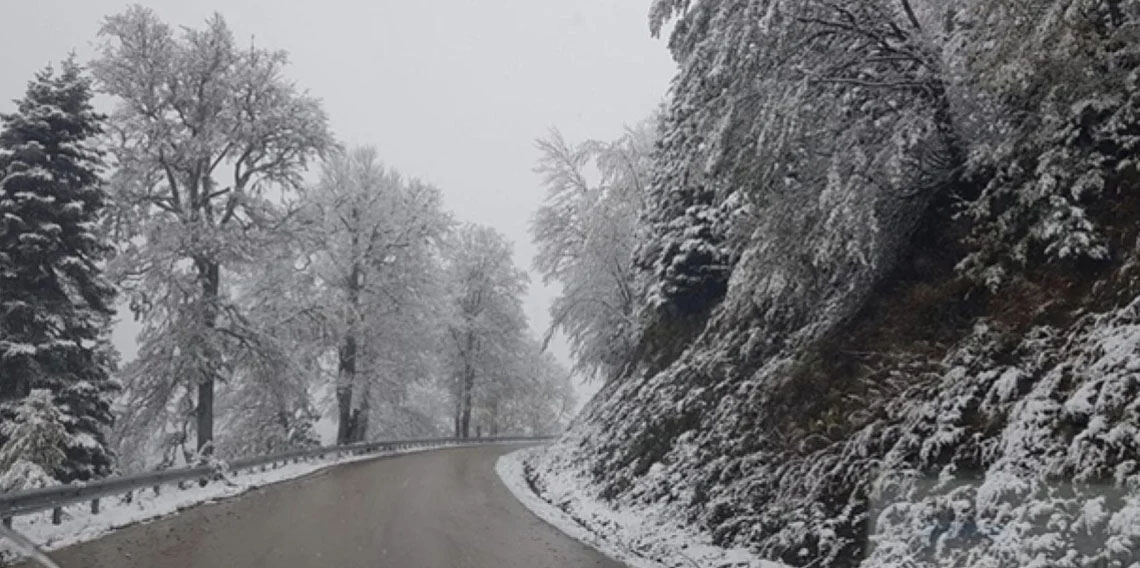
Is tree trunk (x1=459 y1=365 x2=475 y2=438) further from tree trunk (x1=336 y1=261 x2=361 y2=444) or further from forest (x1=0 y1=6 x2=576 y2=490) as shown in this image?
tree trunk (x1=336 y1=261 x2=361 y2=444)

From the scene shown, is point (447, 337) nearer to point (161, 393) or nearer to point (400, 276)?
point (400, 276)

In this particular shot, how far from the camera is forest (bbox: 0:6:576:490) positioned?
15352 mm

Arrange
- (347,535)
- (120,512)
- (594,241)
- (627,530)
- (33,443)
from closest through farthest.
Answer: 1. (347,535)
2. (627,530)
3. (120,512)
4. (33,443)
5. (594,241)

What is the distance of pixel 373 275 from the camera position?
31.7 metres

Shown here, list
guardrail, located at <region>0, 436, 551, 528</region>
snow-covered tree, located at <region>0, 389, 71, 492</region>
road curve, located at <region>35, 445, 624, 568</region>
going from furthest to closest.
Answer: snow-covered tree, located at <region>0, 389, 71, 492</region>
guardrail, located at <region>0, 436, 551, 528</region>
road curve, located at <region>35, 445, 624, 568</region>

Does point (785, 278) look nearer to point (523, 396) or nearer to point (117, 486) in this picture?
point (117, 486)

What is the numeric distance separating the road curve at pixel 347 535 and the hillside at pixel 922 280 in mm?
2325

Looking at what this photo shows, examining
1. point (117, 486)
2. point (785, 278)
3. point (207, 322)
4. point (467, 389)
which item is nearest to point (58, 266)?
point (207, 322)

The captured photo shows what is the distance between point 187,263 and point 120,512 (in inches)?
378

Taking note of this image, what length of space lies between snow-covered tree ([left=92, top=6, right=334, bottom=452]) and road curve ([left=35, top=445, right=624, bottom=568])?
501 cm

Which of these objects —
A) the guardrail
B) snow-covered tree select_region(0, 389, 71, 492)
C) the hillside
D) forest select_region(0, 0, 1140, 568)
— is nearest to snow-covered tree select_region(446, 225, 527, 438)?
the guardrail

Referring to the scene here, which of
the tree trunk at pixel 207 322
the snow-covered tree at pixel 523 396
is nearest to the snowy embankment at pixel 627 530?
the tree trunk at pixel 207 322

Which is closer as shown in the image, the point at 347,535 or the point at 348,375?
the point at 347,535

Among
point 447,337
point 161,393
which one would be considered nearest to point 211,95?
point 161,393
